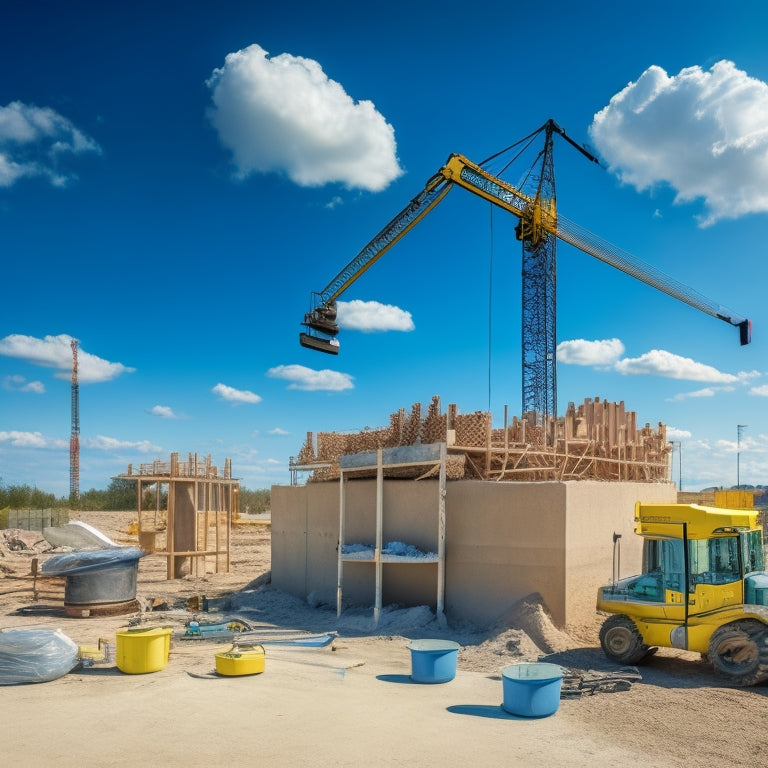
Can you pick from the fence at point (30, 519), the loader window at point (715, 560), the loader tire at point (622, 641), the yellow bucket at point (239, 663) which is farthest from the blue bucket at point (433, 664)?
the fence at point (30, 519)

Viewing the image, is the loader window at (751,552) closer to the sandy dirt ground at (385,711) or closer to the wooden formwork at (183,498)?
the sandy dirt ground at (385,711)

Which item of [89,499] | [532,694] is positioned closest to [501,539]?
[532,694]

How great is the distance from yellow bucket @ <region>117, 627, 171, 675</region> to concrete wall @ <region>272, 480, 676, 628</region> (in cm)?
668

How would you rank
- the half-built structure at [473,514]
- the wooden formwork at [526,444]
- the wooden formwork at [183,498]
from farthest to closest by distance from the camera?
the wooden formwork at [183,498], the wooden formwork at [526,444], the half-built structure at [473,514]

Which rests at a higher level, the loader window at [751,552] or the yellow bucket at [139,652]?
the loader window at [751,552]

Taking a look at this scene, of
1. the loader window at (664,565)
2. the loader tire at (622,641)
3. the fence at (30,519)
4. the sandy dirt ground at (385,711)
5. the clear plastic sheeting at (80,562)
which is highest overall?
the loader window at (664,565)

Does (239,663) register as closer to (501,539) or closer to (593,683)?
(593,683)

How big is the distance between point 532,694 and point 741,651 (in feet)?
13.4

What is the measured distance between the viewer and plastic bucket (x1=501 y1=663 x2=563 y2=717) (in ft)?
32.3

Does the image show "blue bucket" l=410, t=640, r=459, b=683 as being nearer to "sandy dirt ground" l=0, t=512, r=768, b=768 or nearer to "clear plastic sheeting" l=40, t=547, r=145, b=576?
"sandy dirt ground" l=0, t=512, r=768, b=768

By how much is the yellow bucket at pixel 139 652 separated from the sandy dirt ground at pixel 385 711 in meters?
0.21

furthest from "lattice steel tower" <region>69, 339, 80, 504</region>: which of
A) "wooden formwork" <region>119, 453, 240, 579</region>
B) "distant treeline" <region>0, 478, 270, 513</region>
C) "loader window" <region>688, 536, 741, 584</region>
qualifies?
"loader window" <region>688, 536, 741, 584</region>

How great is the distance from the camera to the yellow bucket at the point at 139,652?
1245 cm

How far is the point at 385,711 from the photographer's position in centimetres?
1020
